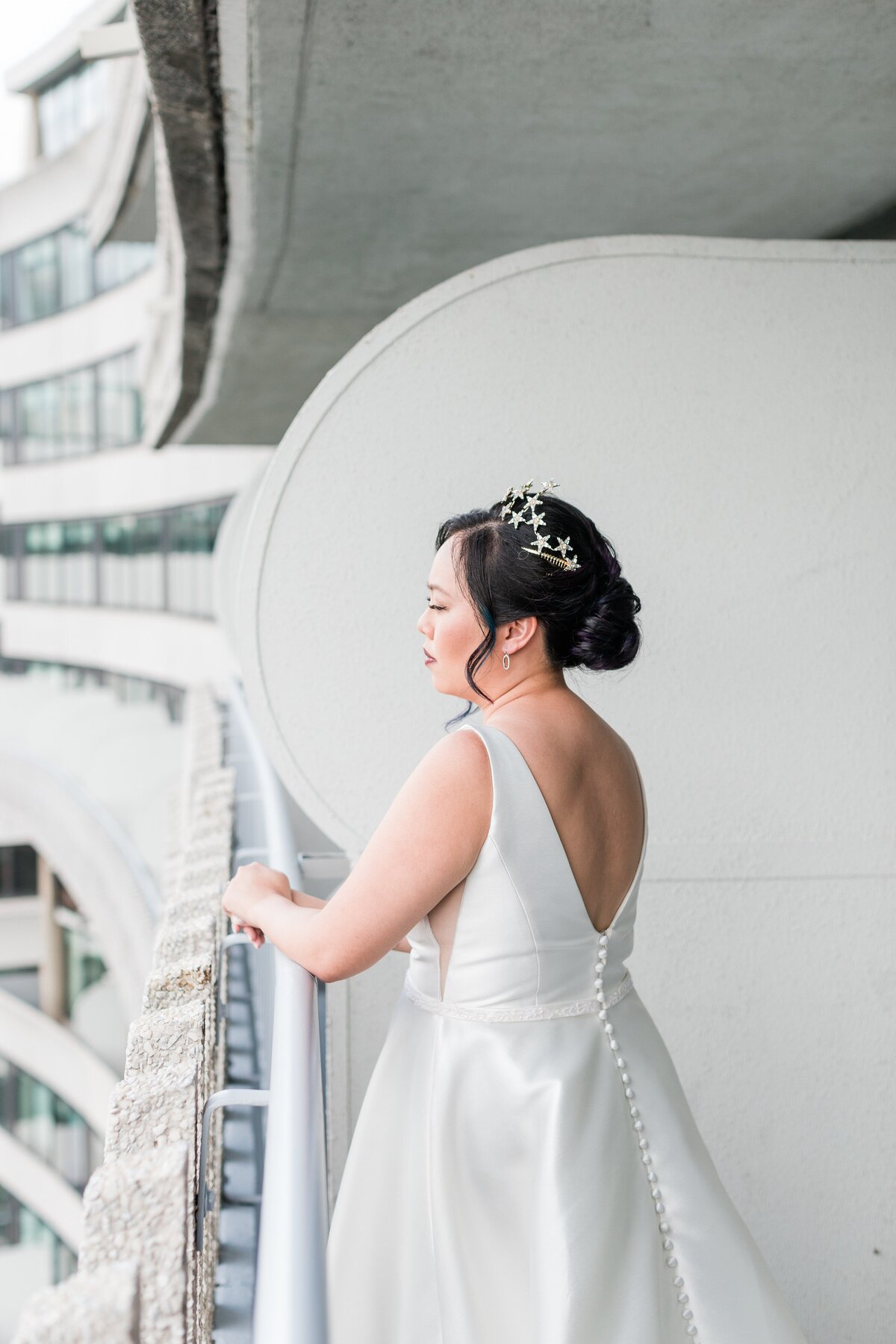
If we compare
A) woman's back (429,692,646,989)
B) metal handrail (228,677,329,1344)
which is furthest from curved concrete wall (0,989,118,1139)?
metal handrail (228,677,329,1344)

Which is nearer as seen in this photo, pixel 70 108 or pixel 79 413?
pixel 79 413

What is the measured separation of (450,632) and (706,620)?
1176 mm

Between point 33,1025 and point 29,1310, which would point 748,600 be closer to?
point 29,1310

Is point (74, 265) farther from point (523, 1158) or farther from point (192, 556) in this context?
point (523, 1158)

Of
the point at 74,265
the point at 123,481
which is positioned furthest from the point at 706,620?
the point at 74,265

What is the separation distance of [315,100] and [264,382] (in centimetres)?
494

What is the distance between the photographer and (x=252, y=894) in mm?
1847

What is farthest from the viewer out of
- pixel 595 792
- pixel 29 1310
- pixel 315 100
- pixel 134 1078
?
pixel 315 100

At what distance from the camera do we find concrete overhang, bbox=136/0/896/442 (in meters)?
2.30

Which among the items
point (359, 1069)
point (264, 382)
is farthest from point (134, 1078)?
point (264, 382)

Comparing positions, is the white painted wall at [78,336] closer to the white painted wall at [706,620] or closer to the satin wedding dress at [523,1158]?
the white painted wall at [706,620]

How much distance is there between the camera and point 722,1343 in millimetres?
1840

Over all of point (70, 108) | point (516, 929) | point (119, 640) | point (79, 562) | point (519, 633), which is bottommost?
point (516, 929)

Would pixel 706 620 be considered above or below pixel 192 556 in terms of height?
below
